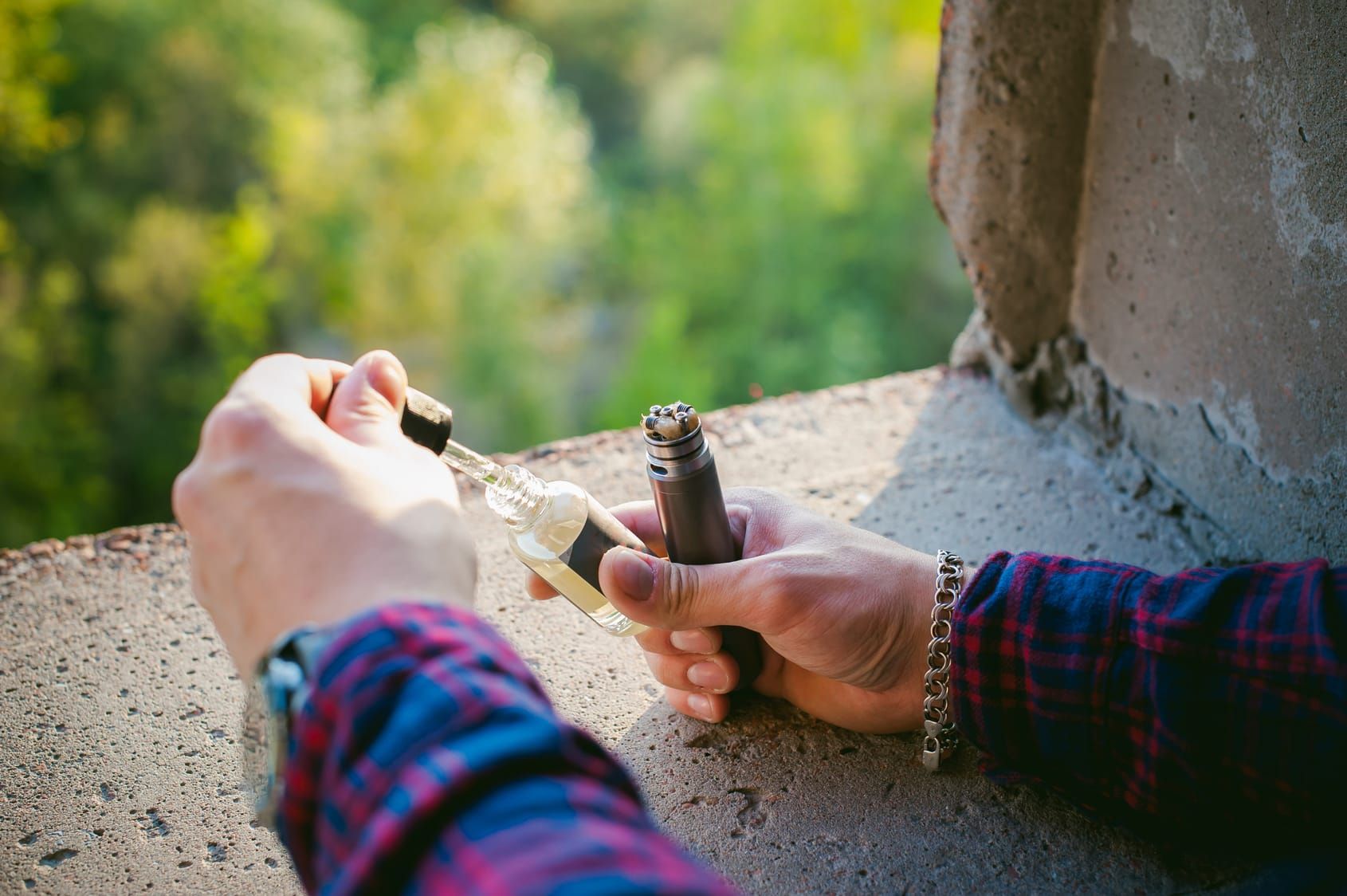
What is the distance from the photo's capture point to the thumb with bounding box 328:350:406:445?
69 cm

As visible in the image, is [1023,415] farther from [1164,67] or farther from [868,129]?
[868,129]

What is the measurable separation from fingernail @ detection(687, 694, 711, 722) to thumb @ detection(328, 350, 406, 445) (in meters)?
0.36

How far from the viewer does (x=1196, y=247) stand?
1.02m

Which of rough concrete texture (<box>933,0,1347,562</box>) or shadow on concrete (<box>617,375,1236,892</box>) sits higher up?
rough concrete texture (<box>933,0,1347,562</box>)

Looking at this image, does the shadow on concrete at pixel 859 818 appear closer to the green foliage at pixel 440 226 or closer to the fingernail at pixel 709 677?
the fingernail at pixel 709 677

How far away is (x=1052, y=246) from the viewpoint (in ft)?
4.04

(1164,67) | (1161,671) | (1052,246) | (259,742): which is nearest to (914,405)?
(1052,246)

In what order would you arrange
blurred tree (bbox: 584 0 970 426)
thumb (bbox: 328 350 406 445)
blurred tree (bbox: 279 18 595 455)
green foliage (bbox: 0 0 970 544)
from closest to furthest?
thumb (bbox: 328 350 406 445) < green foliage (bbox: 0 0 970 544) < blurred tree (bbox: 279 18 595 455) < blurred tree (bbox: 584 0 970 426)

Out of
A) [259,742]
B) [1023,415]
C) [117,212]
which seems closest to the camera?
[259,742]

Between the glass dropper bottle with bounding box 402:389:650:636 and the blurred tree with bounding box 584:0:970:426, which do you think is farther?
the blurred tree with bounding box 584:0:970:426

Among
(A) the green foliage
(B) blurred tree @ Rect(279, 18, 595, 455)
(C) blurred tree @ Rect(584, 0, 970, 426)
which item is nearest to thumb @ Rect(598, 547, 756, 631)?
(A) the green foliage

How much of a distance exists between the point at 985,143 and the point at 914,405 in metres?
0.37

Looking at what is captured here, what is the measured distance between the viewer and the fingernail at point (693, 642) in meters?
0.82

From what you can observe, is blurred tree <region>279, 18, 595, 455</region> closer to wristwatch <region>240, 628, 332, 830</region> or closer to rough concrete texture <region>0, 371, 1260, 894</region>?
rough concrete texture <region>0, 371, 1260, 894</region>
